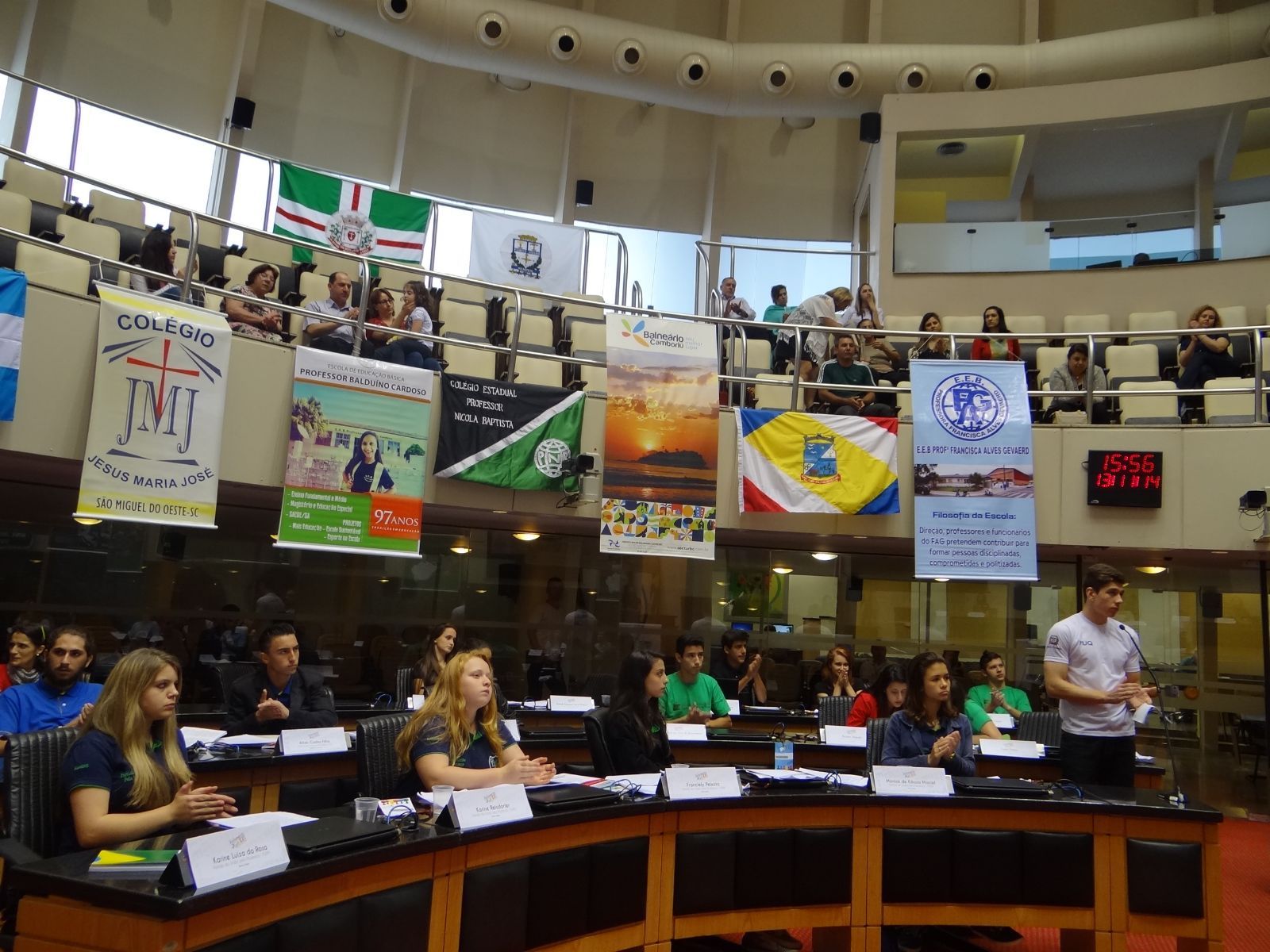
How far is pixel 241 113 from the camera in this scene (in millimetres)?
13242

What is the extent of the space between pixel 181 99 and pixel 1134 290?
39.6 feet

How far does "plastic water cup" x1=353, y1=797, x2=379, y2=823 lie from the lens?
3.39 metres

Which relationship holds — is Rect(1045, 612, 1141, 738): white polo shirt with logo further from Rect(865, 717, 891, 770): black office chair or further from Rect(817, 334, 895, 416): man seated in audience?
Rect(817, 334, 895, 416): man seated in audience

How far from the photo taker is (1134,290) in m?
12.6

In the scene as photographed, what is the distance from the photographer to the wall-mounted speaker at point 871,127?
13758mm

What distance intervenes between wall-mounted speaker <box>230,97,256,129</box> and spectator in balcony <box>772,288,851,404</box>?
7.44 meters

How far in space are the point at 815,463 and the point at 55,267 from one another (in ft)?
18.9

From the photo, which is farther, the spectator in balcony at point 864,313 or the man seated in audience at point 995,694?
the spectator in balcony at point 864,313

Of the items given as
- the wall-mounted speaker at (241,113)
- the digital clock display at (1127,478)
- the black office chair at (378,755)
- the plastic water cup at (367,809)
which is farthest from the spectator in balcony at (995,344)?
the wall-mounted speaker at (241,113)

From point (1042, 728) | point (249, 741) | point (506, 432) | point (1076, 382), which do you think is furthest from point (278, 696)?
point (1076, 382)

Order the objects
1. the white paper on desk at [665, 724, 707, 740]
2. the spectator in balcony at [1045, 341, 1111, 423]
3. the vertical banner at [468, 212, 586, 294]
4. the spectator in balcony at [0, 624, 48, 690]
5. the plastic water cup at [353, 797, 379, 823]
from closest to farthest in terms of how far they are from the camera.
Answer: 1. the plastic water cup at [353, 797, 379, 823]
2. the spectator in balcony at [0, 624, 48, 690]
3. the white paper on desk at [665, 724, 707, 740]
4. the spectator in balcony at [1045, 341, 1111, 423]
5. the vertical banner at [468, 212, 586, 294]

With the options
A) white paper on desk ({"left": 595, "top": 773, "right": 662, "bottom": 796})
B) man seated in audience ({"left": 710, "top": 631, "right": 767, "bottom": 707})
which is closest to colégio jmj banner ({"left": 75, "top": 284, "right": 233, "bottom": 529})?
white paper on desk ({"left": 595, "top": 773, "right": 662, "bottom": 796})

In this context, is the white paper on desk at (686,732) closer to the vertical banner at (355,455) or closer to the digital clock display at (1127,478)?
the vertical banner at (355,455)

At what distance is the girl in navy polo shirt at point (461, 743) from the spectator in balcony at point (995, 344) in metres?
6.97
